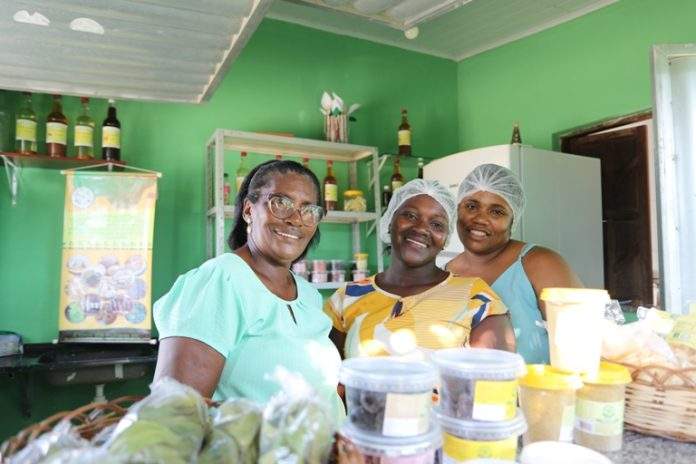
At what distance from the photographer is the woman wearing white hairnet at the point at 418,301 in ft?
4.58

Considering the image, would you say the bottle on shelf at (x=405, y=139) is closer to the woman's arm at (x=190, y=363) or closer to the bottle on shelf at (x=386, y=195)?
the bottle on shelf at (x=386, y=195)

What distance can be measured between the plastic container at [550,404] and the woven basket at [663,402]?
0.76 feet

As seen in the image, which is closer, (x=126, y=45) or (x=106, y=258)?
(x=126, y=45)

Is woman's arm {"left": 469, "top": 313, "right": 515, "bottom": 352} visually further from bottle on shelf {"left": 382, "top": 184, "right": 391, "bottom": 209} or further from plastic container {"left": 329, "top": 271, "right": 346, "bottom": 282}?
bottle on shelf {"left": 382, "top": 184, "right": 391, "bottom": 209}

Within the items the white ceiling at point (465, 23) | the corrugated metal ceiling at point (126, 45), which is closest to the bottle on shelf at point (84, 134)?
the corrugated metal ceiling at point (126, 45)

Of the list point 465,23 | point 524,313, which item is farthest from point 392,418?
point 465,23

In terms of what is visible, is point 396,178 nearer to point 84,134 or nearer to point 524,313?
point 84,134

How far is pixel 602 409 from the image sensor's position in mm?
886

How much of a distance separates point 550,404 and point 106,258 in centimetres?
244

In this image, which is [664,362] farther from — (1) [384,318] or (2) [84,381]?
(2) [84,381]

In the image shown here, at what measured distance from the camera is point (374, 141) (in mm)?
3859

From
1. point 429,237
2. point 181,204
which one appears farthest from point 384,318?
point 181,204

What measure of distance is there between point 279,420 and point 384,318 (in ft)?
2.80

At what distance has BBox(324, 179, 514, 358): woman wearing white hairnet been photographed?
1396 mm
